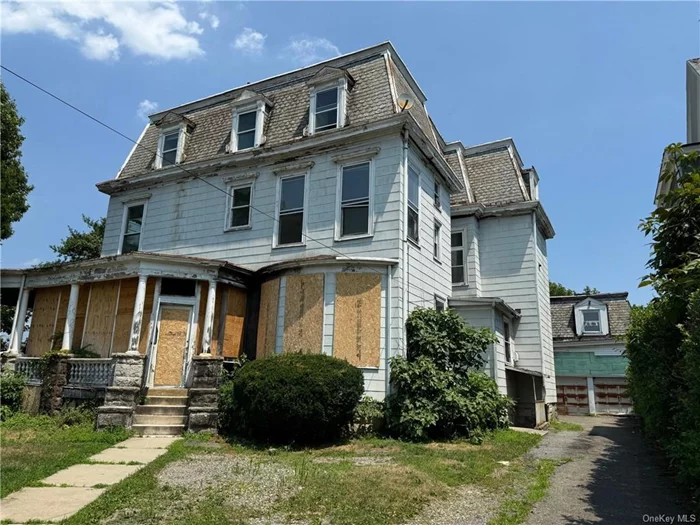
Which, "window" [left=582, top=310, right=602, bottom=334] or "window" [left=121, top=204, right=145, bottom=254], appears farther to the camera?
"window" [left=582, top=310, right=602, bottom=334]

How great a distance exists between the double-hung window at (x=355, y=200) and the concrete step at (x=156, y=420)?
5.99m

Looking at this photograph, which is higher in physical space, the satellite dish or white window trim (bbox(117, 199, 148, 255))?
the satellite dish

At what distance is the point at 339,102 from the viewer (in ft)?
44.0

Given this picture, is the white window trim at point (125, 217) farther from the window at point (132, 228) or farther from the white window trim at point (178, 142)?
the white window trim at point (178, 142)

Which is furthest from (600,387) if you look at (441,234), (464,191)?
(441,234)

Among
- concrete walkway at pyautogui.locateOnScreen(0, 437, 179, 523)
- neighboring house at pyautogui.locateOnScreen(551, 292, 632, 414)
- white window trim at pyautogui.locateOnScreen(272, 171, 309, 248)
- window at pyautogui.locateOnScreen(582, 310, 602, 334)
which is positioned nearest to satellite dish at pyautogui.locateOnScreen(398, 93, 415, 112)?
white window trim at pyautogui.locateOnScreen(272, 171, 309, 248)

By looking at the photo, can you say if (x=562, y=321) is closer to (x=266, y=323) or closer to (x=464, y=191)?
(x=464, y=191)

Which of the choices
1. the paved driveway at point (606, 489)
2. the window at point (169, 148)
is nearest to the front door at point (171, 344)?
the window at point (169, 148)

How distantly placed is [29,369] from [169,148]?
26.8 ft

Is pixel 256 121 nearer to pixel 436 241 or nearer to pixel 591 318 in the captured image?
pixel 436 241

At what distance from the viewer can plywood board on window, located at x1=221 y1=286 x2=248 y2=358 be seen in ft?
40.7

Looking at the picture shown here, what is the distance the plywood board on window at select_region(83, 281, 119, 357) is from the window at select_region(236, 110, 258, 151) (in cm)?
565

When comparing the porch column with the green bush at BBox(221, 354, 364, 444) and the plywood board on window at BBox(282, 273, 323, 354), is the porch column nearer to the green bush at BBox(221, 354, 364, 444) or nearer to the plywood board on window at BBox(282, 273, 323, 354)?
the green bush at BBox(221, 354, 364, 444)

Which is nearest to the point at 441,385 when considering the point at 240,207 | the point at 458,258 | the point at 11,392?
the point at 458,258
